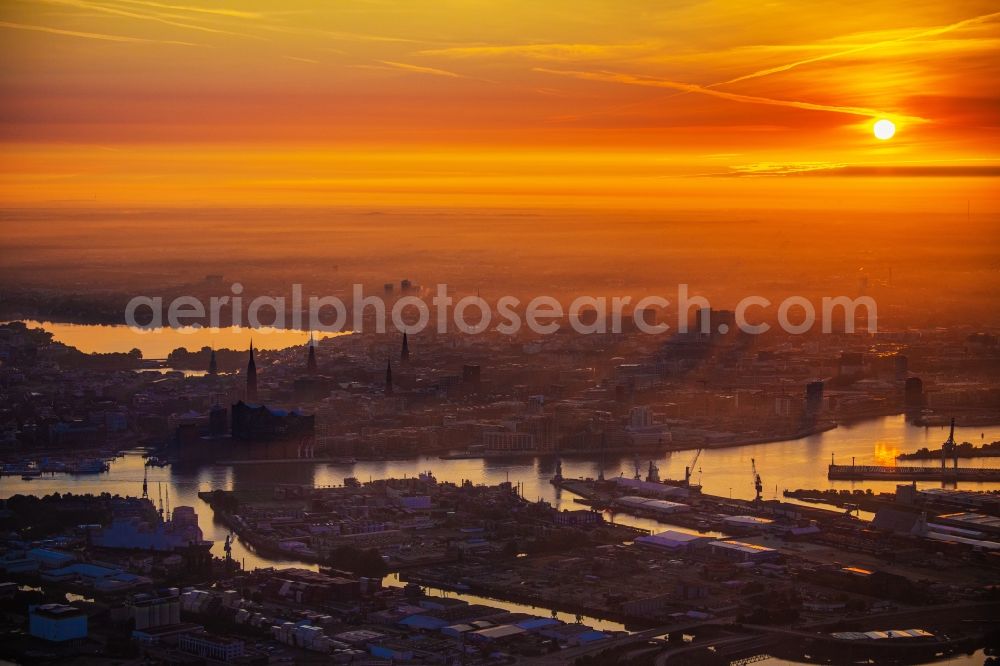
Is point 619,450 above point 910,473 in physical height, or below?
above

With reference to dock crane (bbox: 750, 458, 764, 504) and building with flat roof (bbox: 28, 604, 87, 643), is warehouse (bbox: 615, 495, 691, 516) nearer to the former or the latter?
dock crane (bbox: 750, 458, 764, 504)

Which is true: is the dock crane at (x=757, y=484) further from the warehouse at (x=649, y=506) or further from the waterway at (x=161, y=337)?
the waterway at (x=161, y=337)

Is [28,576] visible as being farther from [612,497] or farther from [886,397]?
[886,397]

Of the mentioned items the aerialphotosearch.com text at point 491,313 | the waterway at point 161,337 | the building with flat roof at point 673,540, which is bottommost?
the building with flat roof at point 673,540

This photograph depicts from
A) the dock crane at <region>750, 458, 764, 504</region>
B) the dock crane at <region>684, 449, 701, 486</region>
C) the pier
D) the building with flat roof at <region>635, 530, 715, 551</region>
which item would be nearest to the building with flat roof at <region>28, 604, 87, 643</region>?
the building with flat roof at <region>635, 530, 715, 551</region>

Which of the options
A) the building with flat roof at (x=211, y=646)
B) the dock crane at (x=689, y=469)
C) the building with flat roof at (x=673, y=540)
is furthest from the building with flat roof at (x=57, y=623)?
the dock crane at (x=689, y=469)

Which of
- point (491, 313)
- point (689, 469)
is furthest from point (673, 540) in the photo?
point (491, 313)

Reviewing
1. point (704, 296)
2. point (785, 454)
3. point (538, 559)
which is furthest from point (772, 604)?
point (704, 296)

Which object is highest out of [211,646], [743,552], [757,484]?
[757,484]

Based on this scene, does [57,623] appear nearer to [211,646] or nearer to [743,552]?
[211,646]
